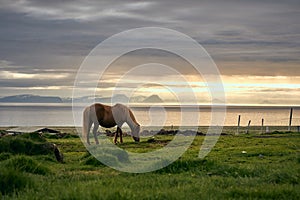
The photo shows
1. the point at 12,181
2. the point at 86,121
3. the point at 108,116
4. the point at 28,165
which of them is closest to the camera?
the point at 12,181

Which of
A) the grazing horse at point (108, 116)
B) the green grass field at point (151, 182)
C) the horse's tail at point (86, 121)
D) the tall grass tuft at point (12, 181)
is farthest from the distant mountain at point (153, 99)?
the tall grass tuft at point (12, 181)

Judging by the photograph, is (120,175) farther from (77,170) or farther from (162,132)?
(162,132)

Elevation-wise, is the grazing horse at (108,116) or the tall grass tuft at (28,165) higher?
the grazing horse at (108,116)

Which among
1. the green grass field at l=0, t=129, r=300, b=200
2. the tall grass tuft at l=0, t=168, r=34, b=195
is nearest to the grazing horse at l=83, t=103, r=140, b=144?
the green grass field at l=0, t=129, r=300, b=200

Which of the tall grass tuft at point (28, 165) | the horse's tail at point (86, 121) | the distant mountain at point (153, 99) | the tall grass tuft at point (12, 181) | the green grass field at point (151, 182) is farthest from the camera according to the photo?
the horse's tail at point (86, 121)

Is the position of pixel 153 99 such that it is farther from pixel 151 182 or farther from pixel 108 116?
pixel 151 182

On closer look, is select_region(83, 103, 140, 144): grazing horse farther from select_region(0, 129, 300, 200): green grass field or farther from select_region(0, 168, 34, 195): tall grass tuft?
select_region(0, 168, 34, 195): tall grass tuft

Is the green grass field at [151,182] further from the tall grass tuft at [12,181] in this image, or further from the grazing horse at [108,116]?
the grazing horse at [108,116]

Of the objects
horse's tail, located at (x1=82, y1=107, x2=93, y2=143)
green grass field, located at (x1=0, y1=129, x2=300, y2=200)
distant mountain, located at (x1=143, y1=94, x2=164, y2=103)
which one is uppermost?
distant mountain, located at (x1=143, y1=94, x2=164, y2=103)

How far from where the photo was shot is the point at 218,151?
20.3m

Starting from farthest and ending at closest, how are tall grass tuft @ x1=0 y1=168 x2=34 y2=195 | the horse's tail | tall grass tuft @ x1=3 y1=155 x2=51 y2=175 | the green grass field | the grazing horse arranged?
the grazing horse → the horse's tail → tall grass tuft @ x1=3 y1=155 x2=51 y2=175 → tall grass tuft @ x1=0 y1=168 x2=34 y2=195 → the green grass field

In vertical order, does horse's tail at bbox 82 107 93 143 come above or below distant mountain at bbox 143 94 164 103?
below

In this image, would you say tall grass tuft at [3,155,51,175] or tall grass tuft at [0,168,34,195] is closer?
tall grass tuft at [0,168,34,195]

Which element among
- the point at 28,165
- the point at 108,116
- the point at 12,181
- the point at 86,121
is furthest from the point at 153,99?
the point at 12,181
